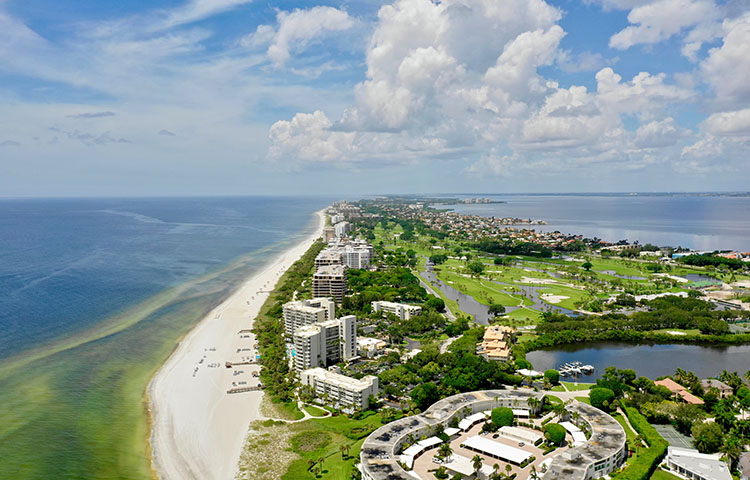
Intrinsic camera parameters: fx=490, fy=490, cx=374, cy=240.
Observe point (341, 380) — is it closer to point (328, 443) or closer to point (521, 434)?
point (328, 443)

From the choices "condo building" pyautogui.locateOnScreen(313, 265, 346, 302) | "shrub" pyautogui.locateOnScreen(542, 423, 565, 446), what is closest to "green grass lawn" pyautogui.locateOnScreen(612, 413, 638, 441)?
"shrub" pyautogui.locateOnScreen(542, 423, 565, 446)

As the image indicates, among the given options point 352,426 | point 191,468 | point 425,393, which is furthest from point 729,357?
point 191,468

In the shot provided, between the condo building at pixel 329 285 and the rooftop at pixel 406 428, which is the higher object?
the condo building at pixel 329 285

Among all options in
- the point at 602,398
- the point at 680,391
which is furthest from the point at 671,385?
the point at 602,398

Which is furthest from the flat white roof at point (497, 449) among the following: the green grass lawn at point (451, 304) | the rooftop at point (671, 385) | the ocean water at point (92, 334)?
the green grass lawn at point (451, 304)

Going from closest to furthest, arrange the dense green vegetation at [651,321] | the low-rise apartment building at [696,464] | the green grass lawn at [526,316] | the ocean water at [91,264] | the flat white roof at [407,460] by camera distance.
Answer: the low-rise apartment building at [696,464] → the flat white roof at [407,460] → the dense green vegetation at [651,321] → the ocean water at [91,264] → the green grass lawn at [526,316]

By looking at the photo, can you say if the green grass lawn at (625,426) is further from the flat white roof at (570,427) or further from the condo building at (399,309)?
the condo building at (399,309)

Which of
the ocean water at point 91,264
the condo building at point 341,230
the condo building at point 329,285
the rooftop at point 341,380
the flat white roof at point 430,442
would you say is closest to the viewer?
the flat white roof at point 430,442
